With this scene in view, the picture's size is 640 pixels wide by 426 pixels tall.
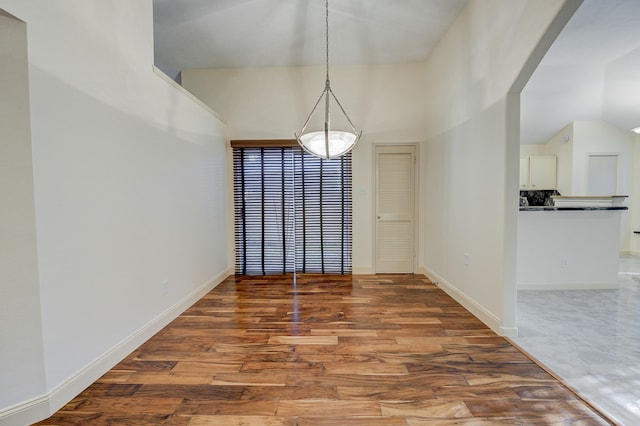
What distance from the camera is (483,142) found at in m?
2.66

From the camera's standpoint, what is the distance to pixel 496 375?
1.86m

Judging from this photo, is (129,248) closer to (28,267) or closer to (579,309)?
(28,267)

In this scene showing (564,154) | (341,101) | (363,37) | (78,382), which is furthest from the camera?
(564,154)

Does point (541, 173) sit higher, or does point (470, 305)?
point (541, 173)

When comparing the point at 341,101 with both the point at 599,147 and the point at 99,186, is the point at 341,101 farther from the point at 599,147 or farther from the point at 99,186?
the point at 599,147

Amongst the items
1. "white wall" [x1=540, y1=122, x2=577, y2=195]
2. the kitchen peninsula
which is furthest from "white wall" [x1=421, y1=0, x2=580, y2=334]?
"white wall" [x1=540, y1=122, x2=577, y2=195]

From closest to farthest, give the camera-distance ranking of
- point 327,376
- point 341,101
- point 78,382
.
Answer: point 78,382 → point 327,376 → point 341,101

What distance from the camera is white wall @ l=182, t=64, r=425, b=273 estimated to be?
13.8 ft

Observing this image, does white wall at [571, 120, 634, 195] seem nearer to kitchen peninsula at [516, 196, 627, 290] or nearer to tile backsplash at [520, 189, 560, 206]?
tile backsplash at [520, 189, 560, 206]

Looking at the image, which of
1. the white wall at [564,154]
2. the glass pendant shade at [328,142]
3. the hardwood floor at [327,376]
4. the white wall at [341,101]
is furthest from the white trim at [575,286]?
the white wall at [564,154]

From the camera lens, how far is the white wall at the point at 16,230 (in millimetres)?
1395

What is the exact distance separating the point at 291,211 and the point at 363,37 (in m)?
2.51

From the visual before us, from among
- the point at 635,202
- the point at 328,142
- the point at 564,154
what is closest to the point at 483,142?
the point at 328,142

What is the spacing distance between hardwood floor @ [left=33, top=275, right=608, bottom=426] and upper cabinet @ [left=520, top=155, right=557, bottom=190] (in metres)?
4.88
